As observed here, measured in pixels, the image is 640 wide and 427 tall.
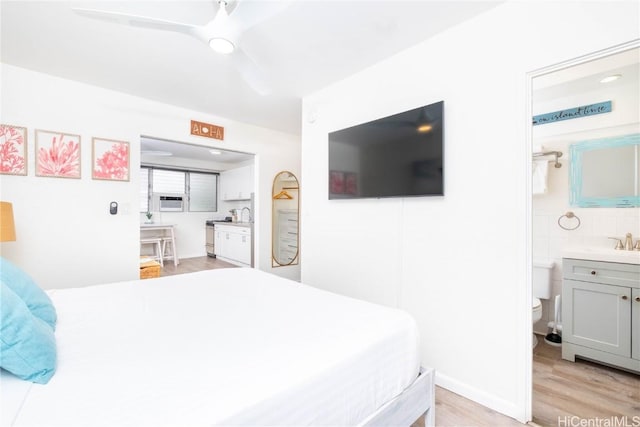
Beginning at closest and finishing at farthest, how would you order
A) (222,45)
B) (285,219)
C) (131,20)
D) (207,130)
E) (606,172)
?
(131,20)
(222,45)
(606,172)
(207,130)
(285,219)

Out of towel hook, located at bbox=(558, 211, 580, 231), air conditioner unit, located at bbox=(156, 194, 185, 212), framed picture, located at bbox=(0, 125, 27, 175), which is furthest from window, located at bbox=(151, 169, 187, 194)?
towel hook, located at bbox=(558, 211, 580, 231)

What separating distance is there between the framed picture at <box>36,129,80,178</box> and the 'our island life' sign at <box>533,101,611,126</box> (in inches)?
176

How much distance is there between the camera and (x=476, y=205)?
1.79 metres

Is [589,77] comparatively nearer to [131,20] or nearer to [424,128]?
[424,128]

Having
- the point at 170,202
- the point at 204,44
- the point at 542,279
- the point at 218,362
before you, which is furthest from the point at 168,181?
the point at 542,279

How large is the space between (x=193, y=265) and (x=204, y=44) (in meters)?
4.81

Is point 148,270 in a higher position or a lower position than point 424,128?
lower

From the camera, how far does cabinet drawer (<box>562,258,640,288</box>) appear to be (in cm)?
200

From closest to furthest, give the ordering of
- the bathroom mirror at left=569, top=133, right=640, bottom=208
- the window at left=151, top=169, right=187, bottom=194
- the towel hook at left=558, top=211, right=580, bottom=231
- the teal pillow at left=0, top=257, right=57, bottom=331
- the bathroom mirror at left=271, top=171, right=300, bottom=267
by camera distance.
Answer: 1. the teal pillow at left=0, top=257, right=57, bottom=331
2. the bathroom mirror at left=569, top=133, right=640, bottom=208
3. the towel hook at left=558, top=211, right=580, bottom=231
4. the bathroom mirror at left=271, top=171, right=300, bottom=267
5. the window at left=151, top=169, right=187, bottom=194

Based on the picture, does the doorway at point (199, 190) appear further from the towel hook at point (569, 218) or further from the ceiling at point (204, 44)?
the towel hook at point (569, 218)

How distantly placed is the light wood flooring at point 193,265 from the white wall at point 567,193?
16.5 ft

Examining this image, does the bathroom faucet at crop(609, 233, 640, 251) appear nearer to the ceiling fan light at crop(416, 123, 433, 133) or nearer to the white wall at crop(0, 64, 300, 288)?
the ceiling fan light at crop(416, 123, 433, 133)

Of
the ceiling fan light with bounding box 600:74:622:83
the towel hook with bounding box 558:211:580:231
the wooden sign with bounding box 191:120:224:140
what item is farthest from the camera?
the wooden sign with bounding box 191:120:224:140

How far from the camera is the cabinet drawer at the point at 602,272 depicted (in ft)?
6.57
